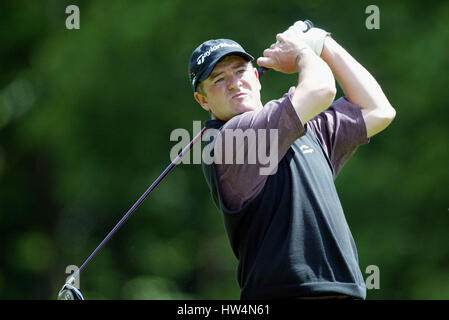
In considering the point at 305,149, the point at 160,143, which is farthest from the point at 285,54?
the point at 160,143

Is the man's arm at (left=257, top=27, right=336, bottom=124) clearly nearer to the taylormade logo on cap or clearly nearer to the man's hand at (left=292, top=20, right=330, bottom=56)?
the man's hand at (left=292, top=20, right=330, bottom=56)

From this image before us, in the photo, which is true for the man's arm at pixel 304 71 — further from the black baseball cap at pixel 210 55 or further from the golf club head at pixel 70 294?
the golf club head at pixel 70 294

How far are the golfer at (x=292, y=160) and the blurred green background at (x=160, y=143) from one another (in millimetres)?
5883

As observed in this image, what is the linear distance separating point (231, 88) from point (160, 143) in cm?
737

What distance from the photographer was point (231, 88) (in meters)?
3.63

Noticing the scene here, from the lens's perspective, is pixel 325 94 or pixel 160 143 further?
pixel 160 143

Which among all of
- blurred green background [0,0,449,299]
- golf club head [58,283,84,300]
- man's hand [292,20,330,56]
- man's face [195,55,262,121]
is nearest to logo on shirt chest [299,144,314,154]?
man's face [195,55,262,121]

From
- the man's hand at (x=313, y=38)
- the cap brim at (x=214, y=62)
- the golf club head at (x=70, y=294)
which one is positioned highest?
the man's hand at (x=313, y=38)

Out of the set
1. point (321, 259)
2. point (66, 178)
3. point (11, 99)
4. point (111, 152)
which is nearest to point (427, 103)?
point (111, 152)

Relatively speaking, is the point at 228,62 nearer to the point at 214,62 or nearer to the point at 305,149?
the point at 214,62

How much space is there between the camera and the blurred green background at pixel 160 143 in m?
9.83

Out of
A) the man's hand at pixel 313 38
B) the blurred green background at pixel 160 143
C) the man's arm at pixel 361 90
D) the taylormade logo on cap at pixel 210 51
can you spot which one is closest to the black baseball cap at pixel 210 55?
the taylormade logo on cap at pixel 210 51

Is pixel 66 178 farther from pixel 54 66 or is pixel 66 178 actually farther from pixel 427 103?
pixel 427 103

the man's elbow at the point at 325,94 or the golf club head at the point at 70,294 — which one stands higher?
the man's elbow at the point at 325,94
